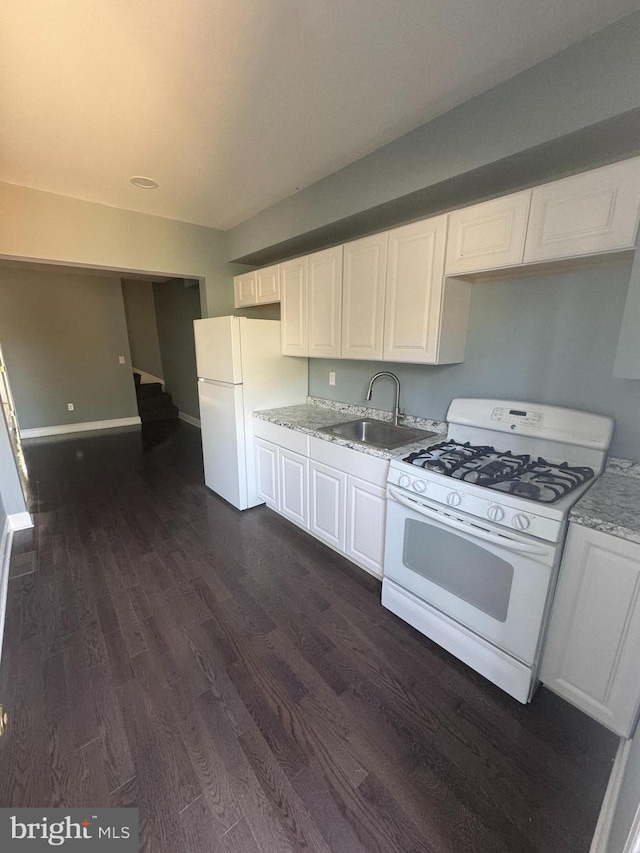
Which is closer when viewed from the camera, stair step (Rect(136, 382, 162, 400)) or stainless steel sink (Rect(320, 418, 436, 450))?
stainless steel sink (Rect(320, 418, 436, 450))

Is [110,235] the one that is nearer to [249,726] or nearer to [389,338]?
[389,338]

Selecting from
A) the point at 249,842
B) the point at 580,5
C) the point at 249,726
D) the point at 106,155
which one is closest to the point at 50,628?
the point at 249,726

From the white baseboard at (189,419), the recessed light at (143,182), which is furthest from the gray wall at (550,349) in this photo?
the white baseboard at (189,419)

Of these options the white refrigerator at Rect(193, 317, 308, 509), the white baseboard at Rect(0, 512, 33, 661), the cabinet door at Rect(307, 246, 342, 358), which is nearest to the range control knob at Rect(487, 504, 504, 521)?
the cabinet door at Rect(307, 246, 342, 358)

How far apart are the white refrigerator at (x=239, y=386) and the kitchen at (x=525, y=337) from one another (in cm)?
70

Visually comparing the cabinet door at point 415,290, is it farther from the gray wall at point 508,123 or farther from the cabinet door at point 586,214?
the cabinet door at point 586,214

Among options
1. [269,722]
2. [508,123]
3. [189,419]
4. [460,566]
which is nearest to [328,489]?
[460,566]

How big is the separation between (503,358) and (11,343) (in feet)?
21.2

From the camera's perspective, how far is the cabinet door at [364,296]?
2.20 meters

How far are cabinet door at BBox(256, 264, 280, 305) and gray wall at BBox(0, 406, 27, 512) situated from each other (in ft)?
7.32

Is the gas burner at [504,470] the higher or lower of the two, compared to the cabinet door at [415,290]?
lower

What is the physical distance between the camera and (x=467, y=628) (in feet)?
5.37

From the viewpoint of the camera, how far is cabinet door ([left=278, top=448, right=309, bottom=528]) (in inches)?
103

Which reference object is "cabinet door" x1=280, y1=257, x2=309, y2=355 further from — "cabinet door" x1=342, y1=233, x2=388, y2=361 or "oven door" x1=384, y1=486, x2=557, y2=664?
"oven door" x1=384, y1=486, x2=557, y2=664
